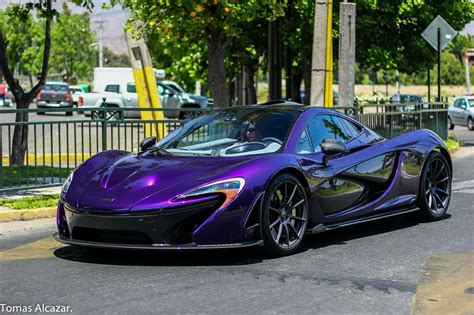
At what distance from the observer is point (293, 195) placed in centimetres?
750

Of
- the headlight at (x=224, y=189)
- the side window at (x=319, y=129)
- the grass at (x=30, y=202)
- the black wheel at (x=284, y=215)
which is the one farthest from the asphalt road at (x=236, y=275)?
the grass at (x=30, y=202)

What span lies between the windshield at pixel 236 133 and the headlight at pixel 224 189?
726 millimetres

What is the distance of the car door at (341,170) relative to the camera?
310 inches

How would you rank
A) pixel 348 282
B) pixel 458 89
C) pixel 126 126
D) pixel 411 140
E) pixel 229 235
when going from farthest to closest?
1. pixel 458 89
2. pixel 126 126
3. pixel 411 140
4. pixel 229 235
5. pixel 348 282

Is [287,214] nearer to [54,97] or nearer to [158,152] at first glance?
[158,152]

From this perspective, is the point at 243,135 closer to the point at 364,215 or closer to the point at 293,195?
the point at 293,195

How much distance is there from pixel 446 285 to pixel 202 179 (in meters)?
2.10

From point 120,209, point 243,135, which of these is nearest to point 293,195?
point 243,135

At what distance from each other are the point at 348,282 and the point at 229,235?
3.52ft

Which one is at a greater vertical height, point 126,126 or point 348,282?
point 126,126

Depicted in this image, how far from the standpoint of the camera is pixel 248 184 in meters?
7.00

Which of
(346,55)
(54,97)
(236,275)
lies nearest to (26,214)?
(236,275)

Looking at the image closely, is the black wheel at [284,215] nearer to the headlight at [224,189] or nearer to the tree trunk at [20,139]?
the headlight at [224,189]

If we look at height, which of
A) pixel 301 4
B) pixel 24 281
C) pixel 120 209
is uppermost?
pixel 301 4
